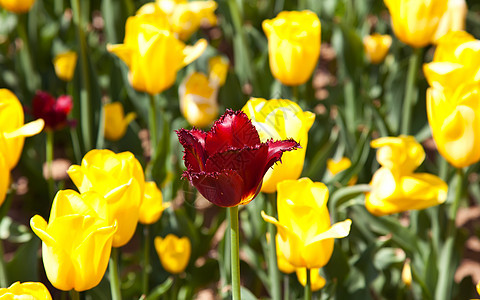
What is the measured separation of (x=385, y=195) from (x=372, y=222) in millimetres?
281

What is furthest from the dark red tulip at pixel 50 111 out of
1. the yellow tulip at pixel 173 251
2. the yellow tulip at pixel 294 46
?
the yellow tulip at pixel 294 46

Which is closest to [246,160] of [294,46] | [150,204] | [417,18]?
[150,204]

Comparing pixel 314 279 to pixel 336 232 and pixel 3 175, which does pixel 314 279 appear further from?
pixel 3 175

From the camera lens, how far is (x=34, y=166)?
→ 198 cm

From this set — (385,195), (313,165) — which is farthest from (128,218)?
(313,165)

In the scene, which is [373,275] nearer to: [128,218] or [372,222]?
[372,222]

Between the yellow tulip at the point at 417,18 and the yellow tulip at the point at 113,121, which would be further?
the yellow tulip at the point at 113,121

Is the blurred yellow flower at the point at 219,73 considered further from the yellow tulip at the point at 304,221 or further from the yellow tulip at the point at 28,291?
the yellow tulip at the point at 28,291

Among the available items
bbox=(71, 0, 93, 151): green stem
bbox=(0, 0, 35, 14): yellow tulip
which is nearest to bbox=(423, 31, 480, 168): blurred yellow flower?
bbox=(71, 0, 93, 151): green stem

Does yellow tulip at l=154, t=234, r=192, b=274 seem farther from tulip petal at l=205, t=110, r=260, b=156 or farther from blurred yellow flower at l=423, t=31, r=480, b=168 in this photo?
tulip petal at l=205, t=110, r=260, b=156

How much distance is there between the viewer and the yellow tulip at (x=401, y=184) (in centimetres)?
115

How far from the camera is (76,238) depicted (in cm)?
85

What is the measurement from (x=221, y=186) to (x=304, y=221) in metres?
0.23

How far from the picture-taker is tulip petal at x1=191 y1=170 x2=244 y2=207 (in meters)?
0.75
